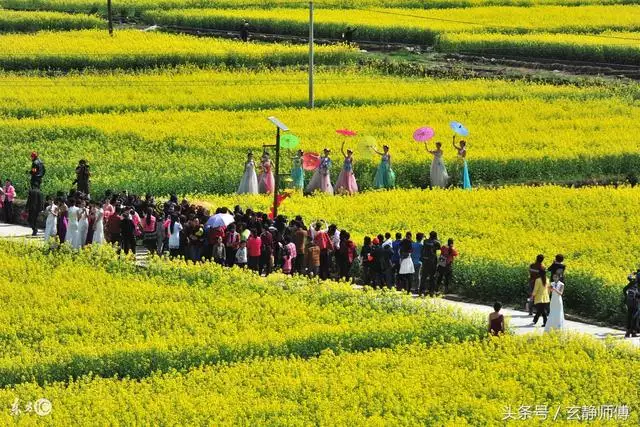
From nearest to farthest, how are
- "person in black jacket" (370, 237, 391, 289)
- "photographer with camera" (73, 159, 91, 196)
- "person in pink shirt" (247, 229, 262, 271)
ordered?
"person in black jacket" (370, 237, 391, 289) → "person in pink shirt" (247, 229, 262, 271) → "photographer with camera" (73, 159, 91, 196)

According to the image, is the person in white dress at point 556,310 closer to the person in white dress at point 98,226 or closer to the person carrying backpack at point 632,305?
the person carrying backpack at point 632,305

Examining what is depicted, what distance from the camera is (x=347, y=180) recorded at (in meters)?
46.2

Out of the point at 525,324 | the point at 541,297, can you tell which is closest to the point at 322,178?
the point at 525,324

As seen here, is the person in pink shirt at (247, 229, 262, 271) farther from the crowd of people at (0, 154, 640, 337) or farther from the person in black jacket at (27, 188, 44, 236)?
the person in black jacket at (27, 188, 44, 236)

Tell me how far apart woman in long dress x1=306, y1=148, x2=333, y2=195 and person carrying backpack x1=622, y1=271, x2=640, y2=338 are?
14.9 m

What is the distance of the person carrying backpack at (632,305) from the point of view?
103 ft

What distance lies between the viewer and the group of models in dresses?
149 ft

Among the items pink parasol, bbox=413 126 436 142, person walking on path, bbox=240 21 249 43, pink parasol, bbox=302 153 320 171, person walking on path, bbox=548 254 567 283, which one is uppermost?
pink parasol, bbox=413 126 436 142

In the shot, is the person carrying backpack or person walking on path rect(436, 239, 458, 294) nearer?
the person carrying backpack

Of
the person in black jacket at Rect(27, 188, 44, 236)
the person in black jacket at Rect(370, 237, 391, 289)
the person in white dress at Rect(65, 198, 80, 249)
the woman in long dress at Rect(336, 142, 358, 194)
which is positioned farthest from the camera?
the woman in long dress at Rect(336, 142, 358, 194)

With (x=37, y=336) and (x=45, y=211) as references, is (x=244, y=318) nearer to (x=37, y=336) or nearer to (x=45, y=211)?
(x=37, y=336)

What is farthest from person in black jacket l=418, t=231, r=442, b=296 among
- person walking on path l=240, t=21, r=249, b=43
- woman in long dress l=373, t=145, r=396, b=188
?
person walking on path l=240, t=21, r=249, b=43

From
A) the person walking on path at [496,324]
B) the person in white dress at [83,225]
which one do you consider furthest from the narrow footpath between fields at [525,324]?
the person in white dress at [83,225]

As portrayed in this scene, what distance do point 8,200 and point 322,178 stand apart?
318 inches
